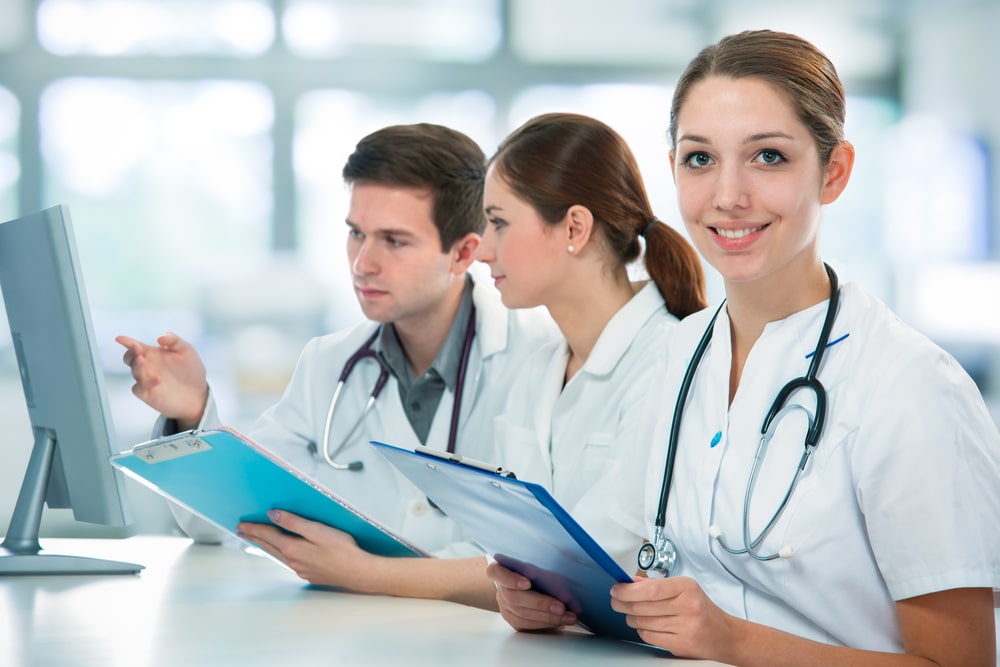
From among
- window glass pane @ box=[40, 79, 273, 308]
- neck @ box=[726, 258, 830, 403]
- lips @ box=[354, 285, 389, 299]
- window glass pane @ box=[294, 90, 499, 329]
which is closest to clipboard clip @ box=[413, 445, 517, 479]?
neck @ box=[726, 258, 830, 403]

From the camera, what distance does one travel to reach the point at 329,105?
12.8ft

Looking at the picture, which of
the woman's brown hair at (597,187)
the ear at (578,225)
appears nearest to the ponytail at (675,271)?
the woman's brown hair at (597,187)

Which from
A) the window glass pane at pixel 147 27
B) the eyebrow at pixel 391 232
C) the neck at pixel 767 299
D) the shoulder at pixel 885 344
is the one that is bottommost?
the shoulder at pixel 885 344

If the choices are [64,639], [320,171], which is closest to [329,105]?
[320,171]

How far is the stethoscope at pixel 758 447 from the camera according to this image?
988 mm

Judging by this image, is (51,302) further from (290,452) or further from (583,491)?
(583,491)

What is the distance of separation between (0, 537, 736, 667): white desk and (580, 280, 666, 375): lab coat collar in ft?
1.45

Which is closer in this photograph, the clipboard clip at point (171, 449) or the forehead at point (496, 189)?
the clipboard clip at point (171, 449)

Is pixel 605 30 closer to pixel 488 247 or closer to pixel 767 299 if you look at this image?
pixel 488 247

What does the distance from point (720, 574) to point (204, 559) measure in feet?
2.81

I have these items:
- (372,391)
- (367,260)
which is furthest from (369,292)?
(372,391)

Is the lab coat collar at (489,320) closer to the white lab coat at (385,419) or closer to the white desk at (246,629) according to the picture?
the white lab coat at (385,419)

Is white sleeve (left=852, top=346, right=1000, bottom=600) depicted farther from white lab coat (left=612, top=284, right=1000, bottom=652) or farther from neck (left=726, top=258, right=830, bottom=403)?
neck (left=726, top=258, right=830, bottom=403)

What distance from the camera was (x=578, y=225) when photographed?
5.14 ft
